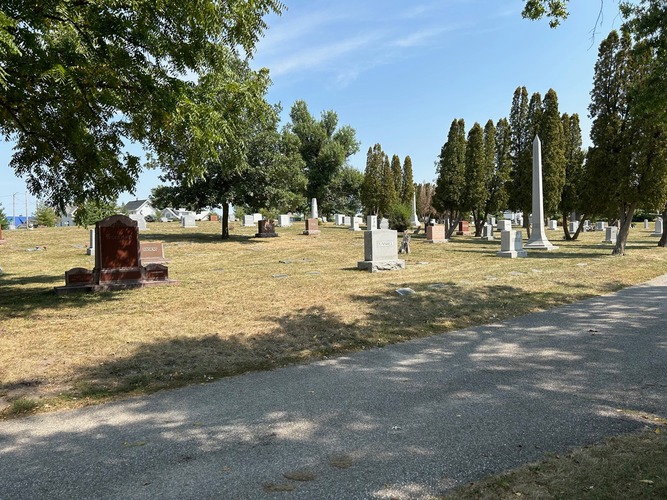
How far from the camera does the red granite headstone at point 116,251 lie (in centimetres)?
1094

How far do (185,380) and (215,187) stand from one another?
898 inches

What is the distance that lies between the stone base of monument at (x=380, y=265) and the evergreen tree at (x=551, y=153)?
63.2 feet

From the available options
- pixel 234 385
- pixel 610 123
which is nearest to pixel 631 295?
pixel 234 385

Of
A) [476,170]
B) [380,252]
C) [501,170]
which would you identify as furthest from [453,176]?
[380,252]

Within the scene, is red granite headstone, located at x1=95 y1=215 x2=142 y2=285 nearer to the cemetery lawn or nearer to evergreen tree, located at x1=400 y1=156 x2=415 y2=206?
the cemetery lawn

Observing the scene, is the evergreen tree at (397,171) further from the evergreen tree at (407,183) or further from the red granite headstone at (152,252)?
the red granite headstone at (152,252)

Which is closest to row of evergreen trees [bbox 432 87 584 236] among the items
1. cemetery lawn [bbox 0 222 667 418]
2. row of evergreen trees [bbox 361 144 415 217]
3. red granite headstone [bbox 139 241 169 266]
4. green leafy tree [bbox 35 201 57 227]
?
row of evergreen trees [bbox 361 144 415 217]

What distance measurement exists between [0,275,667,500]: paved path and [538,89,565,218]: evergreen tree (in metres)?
26.1

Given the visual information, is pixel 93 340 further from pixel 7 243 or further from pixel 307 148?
pixel 307 148

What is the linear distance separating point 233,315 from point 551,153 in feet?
89.2

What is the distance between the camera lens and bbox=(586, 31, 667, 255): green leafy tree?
1794 centimetres

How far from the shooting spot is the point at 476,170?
3234 cm

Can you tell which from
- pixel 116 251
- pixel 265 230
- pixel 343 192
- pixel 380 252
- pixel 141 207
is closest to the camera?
pixel 116 251

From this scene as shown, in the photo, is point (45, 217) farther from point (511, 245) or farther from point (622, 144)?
point (622, 144)
